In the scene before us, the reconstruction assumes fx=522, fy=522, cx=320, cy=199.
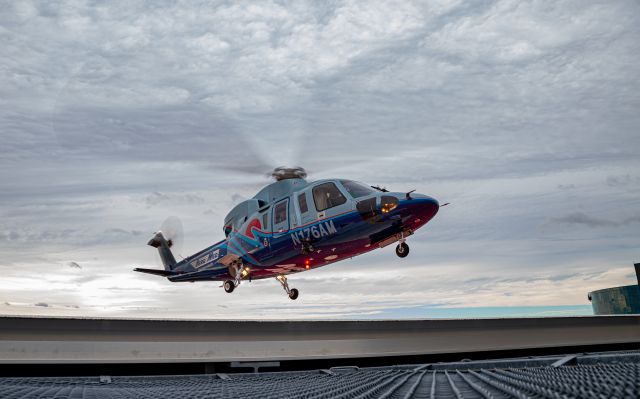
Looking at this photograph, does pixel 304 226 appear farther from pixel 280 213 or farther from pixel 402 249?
pixel 402 249

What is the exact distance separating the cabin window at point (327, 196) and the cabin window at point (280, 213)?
1658 millimetres

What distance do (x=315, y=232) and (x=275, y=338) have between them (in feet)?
22.4

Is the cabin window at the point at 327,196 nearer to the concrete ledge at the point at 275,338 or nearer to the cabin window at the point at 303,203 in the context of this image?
the cabin window at the point at 303,203

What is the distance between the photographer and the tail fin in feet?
102

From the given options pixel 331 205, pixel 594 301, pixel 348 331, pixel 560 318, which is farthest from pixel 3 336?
pixel 594 301

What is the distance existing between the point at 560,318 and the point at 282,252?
19063 millimetres

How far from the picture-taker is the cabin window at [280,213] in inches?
794

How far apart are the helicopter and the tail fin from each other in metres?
6.41

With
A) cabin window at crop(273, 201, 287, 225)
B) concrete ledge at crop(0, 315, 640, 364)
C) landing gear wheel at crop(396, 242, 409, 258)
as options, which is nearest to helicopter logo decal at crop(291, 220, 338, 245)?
cabin window at crop(273, 201, 287, 225)

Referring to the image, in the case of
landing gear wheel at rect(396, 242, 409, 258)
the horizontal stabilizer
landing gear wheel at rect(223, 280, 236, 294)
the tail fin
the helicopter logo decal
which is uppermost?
the tail fin

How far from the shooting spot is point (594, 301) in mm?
51219

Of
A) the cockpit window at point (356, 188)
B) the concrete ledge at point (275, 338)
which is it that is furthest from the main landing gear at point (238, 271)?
the cockpit window at point (356, 188)

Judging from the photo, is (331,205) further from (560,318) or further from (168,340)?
(560,318)

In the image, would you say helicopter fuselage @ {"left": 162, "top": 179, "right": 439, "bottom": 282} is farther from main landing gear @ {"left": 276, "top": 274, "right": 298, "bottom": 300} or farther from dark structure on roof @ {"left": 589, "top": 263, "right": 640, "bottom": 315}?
dark structure on roof @ {"left": 589, "top": 263, "right": 640, "bottom": 315}
